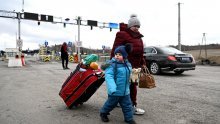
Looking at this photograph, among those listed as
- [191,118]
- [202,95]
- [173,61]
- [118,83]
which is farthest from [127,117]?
[173,61]

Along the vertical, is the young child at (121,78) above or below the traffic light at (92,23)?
below

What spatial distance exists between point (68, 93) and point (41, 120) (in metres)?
0.84

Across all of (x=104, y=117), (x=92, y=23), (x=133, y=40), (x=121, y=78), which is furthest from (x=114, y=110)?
(x=92, y=23)

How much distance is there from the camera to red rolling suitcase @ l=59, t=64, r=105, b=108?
5.54 m

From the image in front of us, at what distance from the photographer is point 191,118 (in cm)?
514

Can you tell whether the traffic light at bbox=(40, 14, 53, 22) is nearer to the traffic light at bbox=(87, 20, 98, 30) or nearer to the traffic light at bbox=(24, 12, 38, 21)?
the traffic light at bbox=(24, 12, 38, 21)

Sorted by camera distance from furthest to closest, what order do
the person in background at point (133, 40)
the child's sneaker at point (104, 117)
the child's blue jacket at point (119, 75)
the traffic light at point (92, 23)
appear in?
the traffic light at point (92, 23) < the person in background at point (133, 40) < the child's sneaker at point (104, 117) < the child's blue jacket at point (119, 75)

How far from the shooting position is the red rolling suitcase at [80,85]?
5535mm

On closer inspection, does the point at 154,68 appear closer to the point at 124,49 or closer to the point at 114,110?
the point at 114,110

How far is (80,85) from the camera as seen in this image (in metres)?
5.61

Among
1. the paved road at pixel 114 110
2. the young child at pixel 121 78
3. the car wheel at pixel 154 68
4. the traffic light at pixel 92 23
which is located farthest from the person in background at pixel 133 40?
the traffic light at pixel 92 23

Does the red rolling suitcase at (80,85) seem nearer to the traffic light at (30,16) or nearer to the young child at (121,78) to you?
the young child at (121,78)

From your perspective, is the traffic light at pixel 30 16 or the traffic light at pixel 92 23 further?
the traffic light at pixel 92 23

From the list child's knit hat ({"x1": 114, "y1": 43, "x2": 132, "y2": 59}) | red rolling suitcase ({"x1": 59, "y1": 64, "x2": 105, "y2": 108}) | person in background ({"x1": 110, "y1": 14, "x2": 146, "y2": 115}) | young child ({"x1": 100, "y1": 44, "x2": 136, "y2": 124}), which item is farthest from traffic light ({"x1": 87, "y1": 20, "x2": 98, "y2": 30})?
young child ({"x1": 100, "y1": 44, "x2": 136, "y2": 124})
